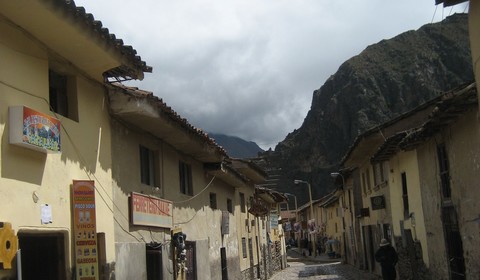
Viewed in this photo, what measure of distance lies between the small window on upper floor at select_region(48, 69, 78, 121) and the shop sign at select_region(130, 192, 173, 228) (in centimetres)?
256

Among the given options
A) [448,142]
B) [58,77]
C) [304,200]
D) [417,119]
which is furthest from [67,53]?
[304,200]

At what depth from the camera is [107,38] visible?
328 inches

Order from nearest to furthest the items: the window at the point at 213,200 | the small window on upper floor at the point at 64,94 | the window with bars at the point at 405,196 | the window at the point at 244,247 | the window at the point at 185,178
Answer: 1. the small window on upper floor at the point at 64,94
2. the window at the point at 185,178
3. the window with bars at the point at 405,196
4. the window at the point at 213,200
5. the window at the point at 244,247

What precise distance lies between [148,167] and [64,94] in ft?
12.8

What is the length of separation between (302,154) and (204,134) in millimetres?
113135

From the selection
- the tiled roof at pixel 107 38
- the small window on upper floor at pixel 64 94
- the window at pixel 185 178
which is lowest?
the window at pixel 185 178

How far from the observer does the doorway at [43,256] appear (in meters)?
8.05

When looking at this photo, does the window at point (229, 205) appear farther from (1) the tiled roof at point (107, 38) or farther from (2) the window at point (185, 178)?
(1) the tiled roof at point (107, 38)

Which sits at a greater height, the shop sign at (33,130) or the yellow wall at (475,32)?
the yellow wall at (475,32)

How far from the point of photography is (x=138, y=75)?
9.80 meters

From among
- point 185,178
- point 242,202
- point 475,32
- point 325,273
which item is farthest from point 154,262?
point 325,273

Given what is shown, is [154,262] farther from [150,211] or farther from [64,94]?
→ [64,94]

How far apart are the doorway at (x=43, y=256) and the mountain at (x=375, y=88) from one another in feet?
292

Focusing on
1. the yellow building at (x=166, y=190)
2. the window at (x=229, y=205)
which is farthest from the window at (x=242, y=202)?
the yellow building at (x=166, y=190)
